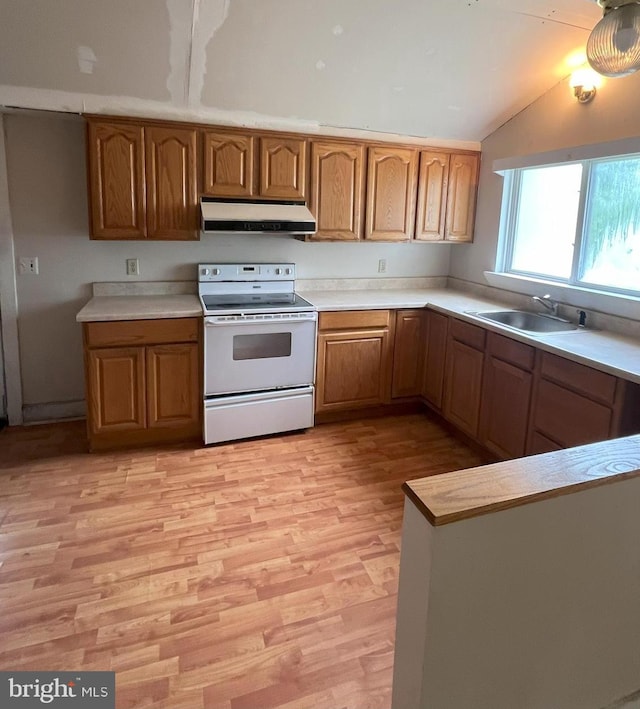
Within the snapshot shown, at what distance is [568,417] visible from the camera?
8.52ft

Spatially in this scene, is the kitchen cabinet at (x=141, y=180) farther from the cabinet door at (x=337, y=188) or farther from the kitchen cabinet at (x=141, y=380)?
the cabinet door at (x=337, y=188)

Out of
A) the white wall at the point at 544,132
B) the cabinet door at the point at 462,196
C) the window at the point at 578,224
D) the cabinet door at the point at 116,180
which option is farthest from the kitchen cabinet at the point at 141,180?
the window at the point at 578,224

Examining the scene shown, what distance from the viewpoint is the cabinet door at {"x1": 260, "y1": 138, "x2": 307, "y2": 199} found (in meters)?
3.48

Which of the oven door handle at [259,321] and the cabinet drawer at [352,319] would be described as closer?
the oven door handle at [259,321]

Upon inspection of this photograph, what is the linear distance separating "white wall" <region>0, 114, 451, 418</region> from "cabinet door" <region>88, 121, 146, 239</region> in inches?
13.1

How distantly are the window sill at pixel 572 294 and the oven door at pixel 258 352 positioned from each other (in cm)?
147

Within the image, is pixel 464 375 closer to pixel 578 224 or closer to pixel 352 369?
pixel 352 369

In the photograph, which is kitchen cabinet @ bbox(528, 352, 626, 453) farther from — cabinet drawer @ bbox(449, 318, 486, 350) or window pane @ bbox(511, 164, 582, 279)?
window pane @ bbox(511, 164, 582, 279)

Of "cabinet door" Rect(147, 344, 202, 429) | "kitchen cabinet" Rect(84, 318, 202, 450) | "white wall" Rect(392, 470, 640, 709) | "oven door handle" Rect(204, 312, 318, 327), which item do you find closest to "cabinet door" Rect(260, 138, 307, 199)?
"oven door handle" Rect(204, 312, 318, 327)

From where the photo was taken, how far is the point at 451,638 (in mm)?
1134

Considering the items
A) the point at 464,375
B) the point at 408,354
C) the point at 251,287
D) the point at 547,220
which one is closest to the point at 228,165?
the point at 251,287

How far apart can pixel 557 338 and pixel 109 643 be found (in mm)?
2499

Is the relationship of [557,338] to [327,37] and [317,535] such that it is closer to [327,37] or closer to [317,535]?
[317,535]

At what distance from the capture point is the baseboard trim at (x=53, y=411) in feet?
12.0
